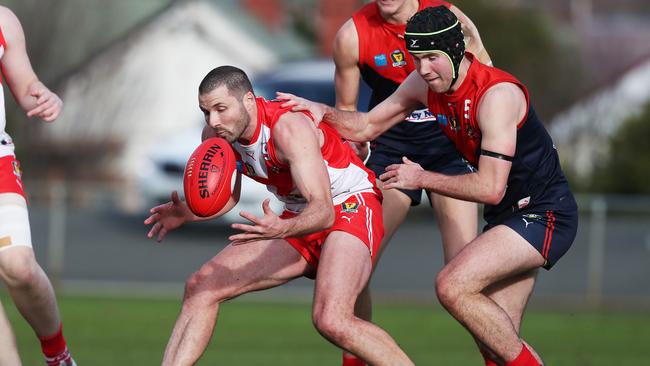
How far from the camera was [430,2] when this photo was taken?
7.76m

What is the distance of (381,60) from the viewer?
303 inches

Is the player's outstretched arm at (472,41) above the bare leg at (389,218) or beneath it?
above

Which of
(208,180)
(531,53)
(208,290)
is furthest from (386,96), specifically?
(531,53)

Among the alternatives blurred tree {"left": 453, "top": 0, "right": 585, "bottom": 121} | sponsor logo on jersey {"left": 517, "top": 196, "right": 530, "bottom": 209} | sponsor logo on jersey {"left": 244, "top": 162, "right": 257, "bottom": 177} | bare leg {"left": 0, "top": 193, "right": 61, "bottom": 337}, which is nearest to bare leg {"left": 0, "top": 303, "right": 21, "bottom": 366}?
bare leg {"left": 0, "top": 193, "right": 61, "bottom": 337}

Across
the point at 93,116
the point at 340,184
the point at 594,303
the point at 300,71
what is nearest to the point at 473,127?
the point at 340,184

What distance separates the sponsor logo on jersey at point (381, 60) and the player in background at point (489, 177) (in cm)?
49

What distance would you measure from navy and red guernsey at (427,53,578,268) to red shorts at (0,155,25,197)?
242 centimetres

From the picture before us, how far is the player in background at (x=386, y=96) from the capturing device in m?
7.65

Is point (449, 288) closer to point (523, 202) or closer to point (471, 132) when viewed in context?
point (523, 202)

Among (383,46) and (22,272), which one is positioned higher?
(383,46)

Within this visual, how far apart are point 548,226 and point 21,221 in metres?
2.99

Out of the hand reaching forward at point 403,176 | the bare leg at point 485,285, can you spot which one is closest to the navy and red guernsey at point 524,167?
the bare leg at point 485,285

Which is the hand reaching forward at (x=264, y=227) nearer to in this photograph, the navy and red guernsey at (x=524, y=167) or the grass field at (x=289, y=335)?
the navy and red guernsey at (x=524, y=167)

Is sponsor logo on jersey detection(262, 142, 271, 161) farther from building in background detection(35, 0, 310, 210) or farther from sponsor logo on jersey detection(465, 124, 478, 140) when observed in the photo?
building in background detection(35, 0, 310, 210)
